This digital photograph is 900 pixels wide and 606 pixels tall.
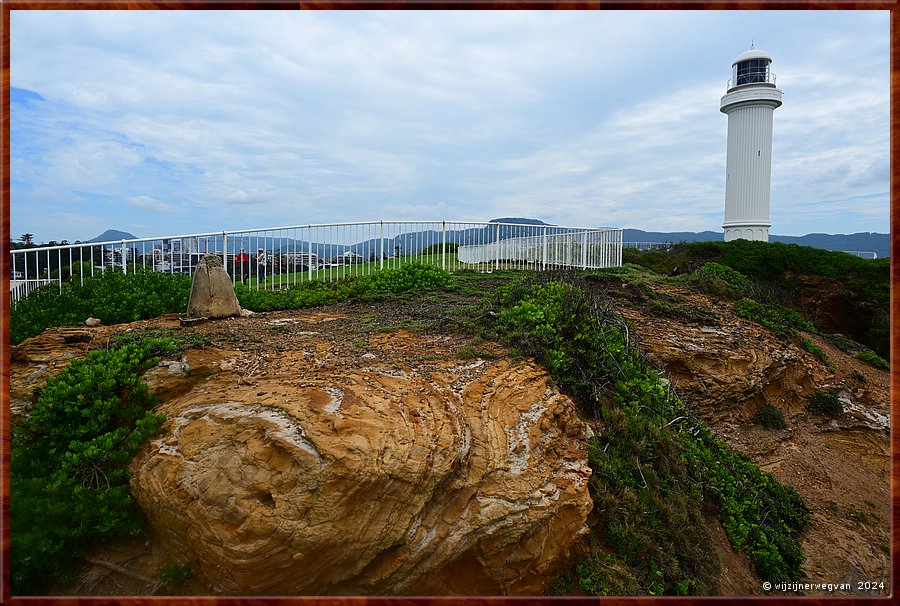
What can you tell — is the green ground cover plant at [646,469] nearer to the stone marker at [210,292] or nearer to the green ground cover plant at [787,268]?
the stone marker at [210,292]

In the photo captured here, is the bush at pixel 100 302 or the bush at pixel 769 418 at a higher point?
the bush at pixel 100 302

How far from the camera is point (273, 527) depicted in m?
2.89

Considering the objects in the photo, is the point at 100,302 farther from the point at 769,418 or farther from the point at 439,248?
the point at 769,418

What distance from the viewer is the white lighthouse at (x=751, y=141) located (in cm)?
1728

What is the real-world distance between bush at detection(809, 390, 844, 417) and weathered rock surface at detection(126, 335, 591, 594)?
6583 millimetres

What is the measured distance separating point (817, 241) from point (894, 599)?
12142mm

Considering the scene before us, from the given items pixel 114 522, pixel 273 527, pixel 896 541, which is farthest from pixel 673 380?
pixel 114 522

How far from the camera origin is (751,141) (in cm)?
1748

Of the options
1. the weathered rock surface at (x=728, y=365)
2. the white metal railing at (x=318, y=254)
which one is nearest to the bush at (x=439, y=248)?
the white metal railing at (x=318, y=254)

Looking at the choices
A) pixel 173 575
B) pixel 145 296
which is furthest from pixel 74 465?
pixel 145 296

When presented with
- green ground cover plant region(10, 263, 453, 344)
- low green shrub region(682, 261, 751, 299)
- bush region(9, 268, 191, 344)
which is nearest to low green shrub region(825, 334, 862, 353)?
low green shrub region(682, 261, 751, 299)

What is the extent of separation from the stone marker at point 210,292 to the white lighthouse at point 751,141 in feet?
58.9

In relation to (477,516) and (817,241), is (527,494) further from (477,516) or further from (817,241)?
(817,241)

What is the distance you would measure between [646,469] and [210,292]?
5.20 metres
